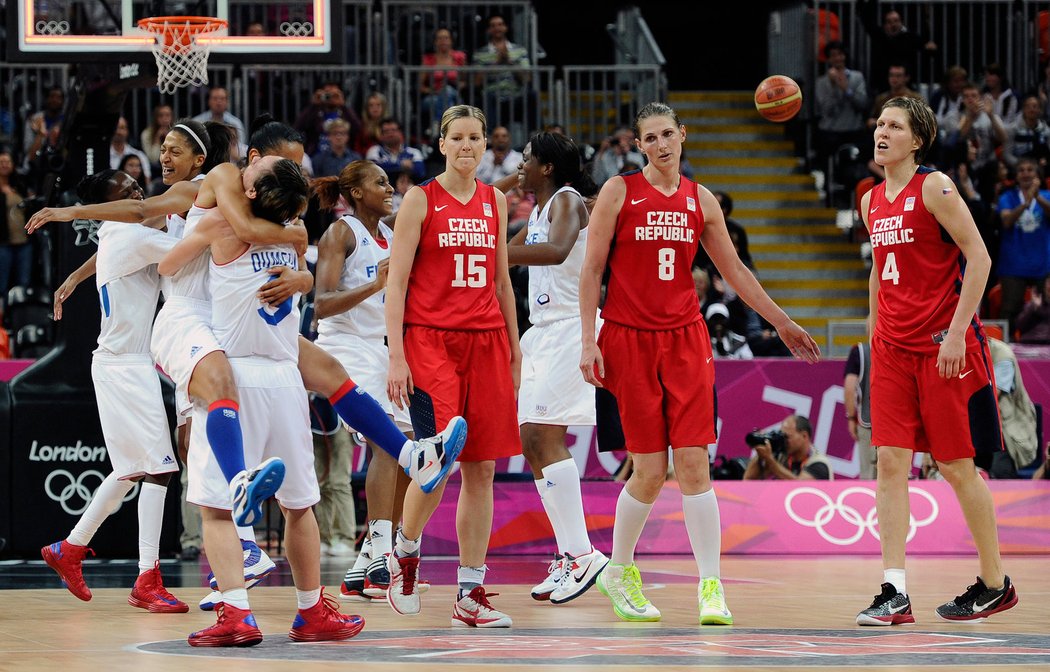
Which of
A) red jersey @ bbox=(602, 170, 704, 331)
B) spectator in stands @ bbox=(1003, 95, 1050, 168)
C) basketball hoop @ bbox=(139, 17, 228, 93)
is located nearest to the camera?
red jersey @ bbox=(602, 170, 704, 331)

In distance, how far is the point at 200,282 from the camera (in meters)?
6.99

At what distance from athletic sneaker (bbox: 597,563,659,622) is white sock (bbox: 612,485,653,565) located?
6 cm

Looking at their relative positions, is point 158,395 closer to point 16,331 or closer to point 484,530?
→ point 484,530

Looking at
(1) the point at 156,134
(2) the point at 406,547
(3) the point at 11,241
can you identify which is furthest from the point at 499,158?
(2) the point at 406,547

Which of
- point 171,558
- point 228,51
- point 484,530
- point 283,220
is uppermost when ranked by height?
point 228,51

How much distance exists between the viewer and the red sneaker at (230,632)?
19.5 feet

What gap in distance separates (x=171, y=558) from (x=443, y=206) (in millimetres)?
4381

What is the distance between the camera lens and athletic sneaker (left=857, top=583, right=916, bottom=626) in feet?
22.3

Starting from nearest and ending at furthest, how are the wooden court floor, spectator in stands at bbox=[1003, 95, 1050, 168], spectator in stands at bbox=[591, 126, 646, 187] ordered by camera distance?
1. the wooden court floor
2. spectator in stands at bbox=[591, 126, 646, 187]
3. spectator in stands at bbox=[1003, 95, 1050, 168]

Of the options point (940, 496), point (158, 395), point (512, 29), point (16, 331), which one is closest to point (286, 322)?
point (158, 395)

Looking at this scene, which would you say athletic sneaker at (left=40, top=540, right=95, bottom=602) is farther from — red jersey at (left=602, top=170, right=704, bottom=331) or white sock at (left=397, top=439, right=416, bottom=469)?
red jersey at (left=602, top=170, right=704, bottom=331)

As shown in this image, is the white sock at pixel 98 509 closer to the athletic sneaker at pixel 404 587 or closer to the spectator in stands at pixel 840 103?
the athletic sneaker at pixel 404 587

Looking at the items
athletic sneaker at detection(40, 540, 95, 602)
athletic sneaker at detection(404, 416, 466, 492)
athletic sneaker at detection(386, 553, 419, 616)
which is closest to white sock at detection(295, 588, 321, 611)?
athletic sneaker at detection(404, 416, 466, 492)

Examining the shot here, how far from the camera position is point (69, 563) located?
7.83m
